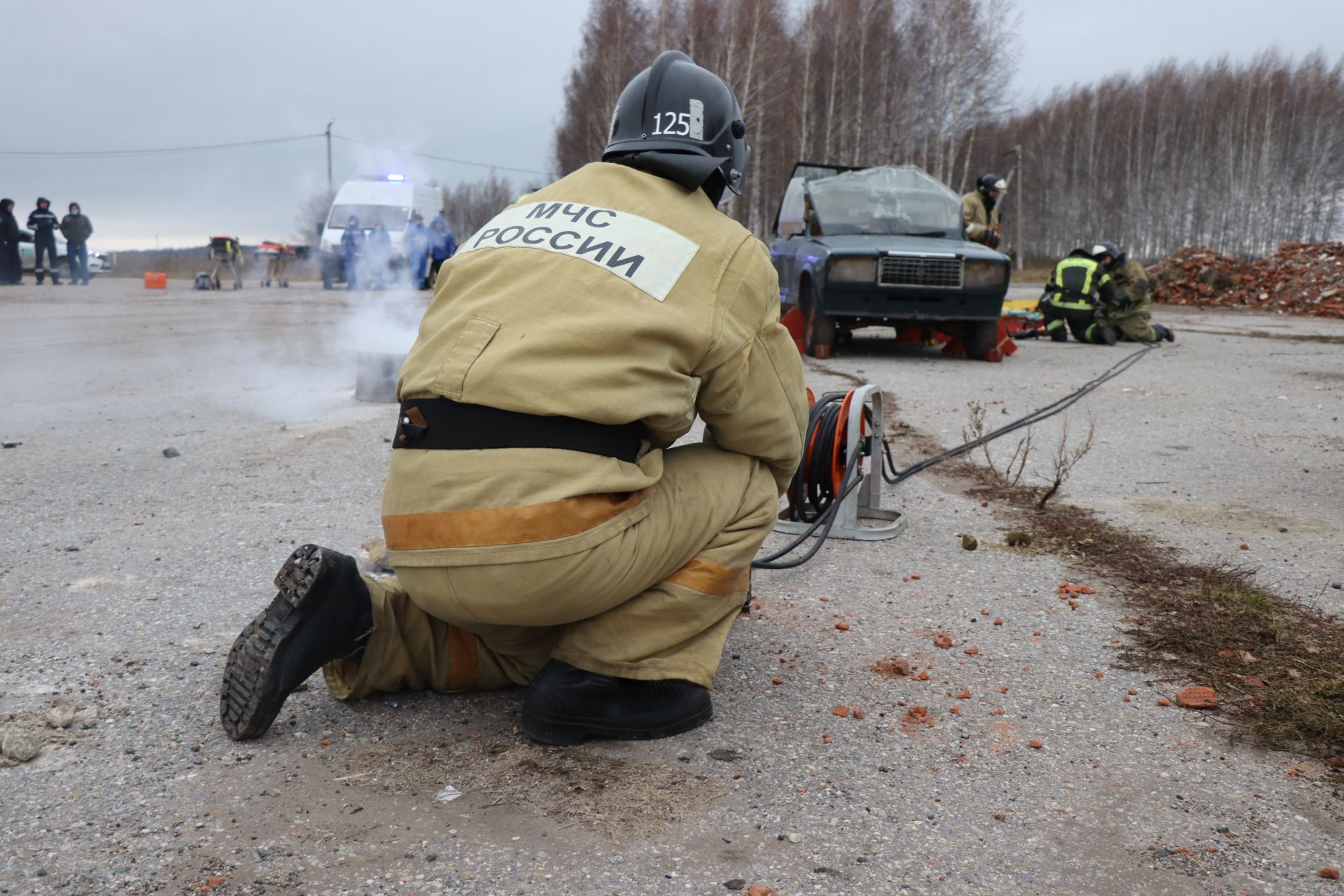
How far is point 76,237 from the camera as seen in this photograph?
22812mm

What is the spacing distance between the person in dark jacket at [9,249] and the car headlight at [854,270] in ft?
58.0

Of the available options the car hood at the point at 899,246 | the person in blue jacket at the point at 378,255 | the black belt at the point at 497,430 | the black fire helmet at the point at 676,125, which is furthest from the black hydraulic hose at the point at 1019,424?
the person in blue jacket at the point at 378,255

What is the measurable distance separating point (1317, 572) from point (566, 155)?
42967 millimetres

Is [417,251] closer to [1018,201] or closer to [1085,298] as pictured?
[1085,298]

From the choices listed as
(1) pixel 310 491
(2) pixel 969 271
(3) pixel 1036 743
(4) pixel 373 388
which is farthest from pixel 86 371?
Answer: (3) pixel 1036 743

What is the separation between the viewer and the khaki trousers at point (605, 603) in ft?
7.64

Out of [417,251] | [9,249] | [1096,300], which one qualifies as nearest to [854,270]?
[1096,300]

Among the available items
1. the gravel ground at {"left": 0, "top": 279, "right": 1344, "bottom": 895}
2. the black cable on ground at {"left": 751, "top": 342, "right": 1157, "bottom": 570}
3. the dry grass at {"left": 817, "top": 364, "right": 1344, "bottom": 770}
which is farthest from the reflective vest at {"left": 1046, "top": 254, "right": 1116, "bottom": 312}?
the black cable on ground at {"left": 751, "top": 342, "right": 1157, "bottom": 570}

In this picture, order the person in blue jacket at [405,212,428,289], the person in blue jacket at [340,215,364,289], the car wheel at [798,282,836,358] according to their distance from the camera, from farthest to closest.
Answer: the person in blue jacket at [340,215,364,289] → the person in blue jacket at [405,212,428,289] → the car wheel at [798,282,836,358]

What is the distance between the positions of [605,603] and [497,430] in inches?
18.4

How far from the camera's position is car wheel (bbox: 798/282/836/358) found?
10.3m

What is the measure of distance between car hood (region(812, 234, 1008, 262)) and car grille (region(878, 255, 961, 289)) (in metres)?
0.08

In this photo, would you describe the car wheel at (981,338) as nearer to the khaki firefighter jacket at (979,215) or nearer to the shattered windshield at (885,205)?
the shattered windshield at (885,205)

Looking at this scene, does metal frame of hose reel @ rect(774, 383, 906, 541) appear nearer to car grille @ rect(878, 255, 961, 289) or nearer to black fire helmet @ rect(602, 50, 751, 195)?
black fire helmet @ rect(602, 50, 751, 195)
